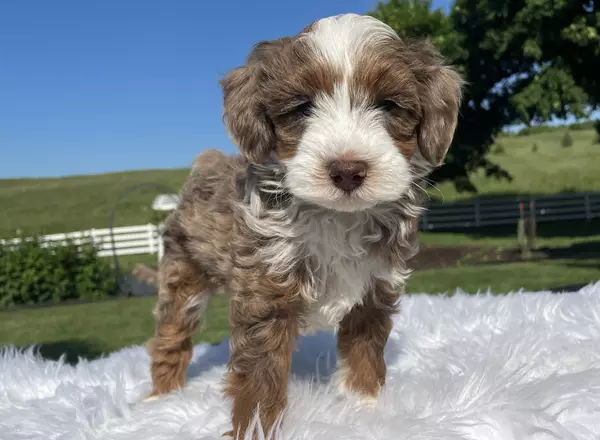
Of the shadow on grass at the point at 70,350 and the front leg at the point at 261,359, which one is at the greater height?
the front leg at the point at 261,359

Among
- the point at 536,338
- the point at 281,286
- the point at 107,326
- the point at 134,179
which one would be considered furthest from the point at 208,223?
the point at 134,179

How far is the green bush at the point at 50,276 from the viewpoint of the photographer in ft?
47.7

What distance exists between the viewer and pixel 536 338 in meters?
4.54

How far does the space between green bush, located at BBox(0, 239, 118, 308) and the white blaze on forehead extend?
13483mm

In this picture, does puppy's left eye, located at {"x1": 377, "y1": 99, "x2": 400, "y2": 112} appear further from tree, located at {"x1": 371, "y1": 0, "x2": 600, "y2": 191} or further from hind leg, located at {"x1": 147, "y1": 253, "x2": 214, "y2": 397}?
tree, located at {"x1": 371, "y1": 0, "x2": 600, "y2": 191}

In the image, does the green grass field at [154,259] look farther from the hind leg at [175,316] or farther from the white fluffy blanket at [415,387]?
the hind leg at [175,316]

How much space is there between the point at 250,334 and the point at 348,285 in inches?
22.1

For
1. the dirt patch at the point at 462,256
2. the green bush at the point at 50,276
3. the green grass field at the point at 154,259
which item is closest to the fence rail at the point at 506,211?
the green grass field at the point at 154,259

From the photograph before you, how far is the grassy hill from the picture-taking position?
95.1 ft

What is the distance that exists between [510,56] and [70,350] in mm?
17812

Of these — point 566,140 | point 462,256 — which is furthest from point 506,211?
point 462,256

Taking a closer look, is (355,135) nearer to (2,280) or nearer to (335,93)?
(335,93)

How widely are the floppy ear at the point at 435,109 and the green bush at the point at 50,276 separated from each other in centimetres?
1357

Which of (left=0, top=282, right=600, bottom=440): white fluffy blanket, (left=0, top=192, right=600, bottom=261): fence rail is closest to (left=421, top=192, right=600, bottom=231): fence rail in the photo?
(left=0, top=192, right=600, bottom=261): fence rail
